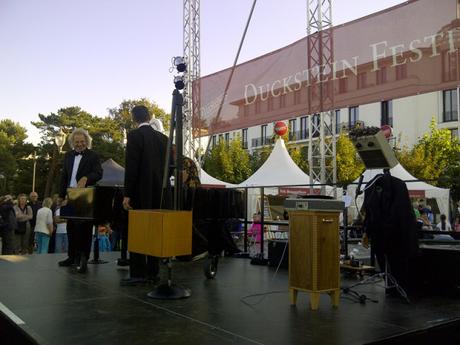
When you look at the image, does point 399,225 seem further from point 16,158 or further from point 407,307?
point 16,158

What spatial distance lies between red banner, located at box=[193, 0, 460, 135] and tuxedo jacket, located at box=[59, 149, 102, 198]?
17.1ft

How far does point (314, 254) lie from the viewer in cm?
343

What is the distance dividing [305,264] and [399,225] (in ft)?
3.30

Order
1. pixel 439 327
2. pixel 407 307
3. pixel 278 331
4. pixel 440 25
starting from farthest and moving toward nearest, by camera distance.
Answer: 1. pixel 440 25
2. pixel 407 307
3. pixel 439 327
4. pixel 278 331

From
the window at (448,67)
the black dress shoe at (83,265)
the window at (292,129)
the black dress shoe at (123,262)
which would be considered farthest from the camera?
the window at (292,129)

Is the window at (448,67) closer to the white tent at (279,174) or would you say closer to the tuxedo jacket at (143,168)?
the white tent at (279,174)

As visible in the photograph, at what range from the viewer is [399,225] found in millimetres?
3912

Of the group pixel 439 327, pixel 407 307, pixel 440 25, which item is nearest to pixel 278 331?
pixel 439 327

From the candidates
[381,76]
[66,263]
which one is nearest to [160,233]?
[66,263]

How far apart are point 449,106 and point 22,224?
3304cm

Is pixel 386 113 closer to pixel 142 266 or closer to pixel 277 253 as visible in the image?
pixel 277 253

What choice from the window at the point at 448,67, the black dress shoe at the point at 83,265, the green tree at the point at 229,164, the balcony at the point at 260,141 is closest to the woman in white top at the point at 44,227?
the black dress shoe at the point at 83,265

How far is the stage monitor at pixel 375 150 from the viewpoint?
409 centimetres

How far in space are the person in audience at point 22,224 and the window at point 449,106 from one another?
3241 cm
